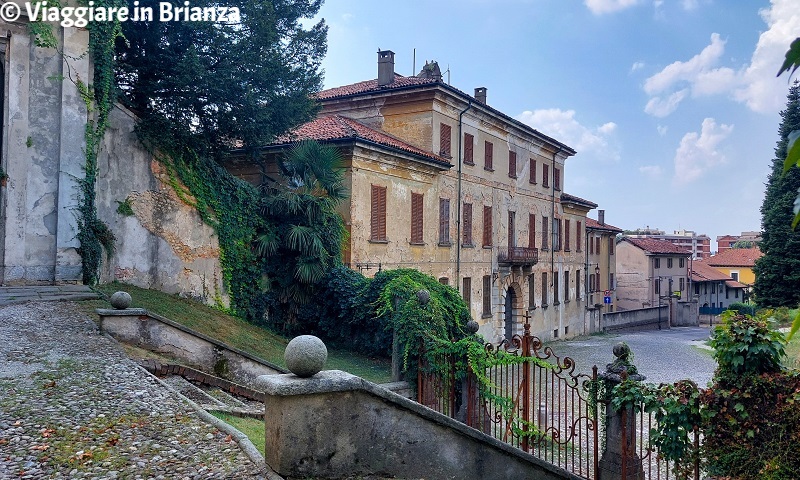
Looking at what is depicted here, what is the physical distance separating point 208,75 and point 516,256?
18.3 metres

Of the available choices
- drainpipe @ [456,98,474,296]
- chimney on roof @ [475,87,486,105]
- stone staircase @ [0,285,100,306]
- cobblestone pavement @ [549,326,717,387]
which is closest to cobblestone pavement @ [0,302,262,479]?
stone staircase @ [0,285,100,306]

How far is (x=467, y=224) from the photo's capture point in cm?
2544

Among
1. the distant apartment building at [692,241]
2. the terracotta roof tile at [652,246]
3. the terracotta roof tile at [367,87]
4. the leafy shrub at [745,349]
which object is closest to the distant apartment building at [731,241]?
the distant apartment building at [692,241]

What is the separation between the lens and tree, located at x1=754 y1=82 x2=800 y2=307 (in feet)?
98.6

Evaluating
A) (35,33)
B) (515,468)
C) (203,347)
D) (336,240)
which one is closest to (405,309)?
(203,347)

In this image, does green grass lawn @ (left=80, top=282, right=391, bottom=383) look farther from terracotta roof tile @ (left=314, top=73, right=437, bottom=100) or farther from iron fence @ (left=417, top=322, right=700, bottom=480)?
terracotta roof tile @ (left=314, top=73, right=437, bottom=100)

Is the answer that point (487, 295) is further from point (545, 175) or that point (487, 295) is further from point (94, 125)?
point (94, 125)

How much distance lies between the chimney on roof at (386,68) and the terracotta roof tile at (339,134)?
2423 mm

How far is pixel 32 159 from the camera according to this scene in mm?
12906

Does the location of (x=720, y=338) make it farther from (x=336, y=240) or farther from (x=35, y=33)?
(x=35, y=33)

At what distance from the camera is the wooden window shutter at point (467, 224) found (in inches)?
993

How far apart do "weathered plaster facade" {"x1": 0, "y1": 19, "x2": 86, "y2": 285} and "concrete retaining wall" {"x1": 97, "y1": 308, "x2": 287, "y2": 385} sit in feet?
15.8

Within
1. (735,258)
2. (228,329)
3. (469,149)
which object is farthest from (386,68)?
(735,258)

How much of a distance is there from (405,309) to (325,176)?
7.10 meters
